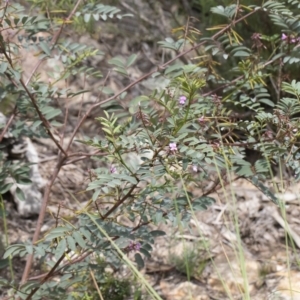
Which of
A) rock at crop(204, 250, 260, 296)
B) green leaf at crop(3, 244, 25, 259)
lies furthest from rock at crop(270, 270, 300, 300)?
green leaf at crop(3, 244, 25, 259)

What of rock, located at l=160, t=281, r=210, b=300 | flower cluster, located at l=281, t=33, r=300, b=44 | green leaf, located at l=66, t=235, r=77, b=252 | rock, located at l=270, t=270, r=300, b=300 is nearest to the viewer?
green leaf, located at l=66, t=235, r=77, b=252

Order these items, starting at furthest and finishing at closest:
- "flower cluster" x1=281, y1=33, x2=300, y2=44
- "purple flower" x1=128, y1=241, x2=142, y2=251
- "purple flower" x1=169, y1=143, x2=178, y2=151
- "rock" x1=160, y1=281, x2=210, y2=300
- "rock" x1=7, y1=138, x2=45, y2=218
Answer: "rock" x1=7, y1=138, x2=45, y2=218
"rock" x1=160, y1=281, x2=210, y2=300
"flower cluster" x1=281, y1=33, x2=300, y2=44
"purple flower" x1=128, y1=241, x2=142, y2=251
"purple flower" x1=169, y1=143, x2=178, y2=151

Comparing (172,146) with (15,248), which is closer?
(172,146)

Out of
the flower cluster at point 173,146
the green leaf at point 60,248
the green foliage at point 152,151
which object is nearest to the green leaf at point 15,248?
Result: the green foliage at point 152,151

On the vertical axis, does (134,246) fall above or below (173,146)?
below

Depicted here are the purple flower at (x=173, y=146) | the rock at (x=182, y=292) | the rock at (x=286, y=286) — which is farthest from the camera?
the rock at (x=182, y=292)

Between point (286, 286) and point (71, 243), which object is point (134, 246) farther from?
point (286, 286)

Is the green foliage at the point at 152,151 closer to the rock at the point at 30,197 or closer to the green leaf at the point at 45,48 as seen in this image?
the green leaf at the point at 45,48

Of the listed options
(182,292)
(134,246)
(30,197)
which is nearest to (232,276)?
(182,292)

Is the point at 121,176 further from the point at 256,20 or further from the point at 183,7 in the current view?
the point at 183,7

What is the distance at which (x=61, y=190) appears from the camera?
3152mm

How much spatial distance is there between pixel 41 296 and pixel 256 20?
6.06 ft

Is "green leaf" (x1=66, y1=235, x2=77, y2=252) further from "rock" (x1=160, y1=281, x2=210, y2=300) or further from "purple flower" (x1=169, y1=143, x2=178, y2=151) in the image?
"rock" (x1=160, y1=281, x2=210, y2=300)

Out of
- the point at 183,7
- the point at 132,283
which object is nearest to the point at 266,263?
the point at 132,283
